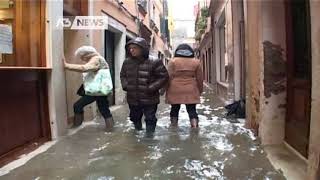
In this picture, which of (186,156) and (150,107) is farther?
(150,107)

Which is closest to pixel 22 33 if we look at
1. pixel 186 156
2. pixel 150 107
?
pixel 150 107

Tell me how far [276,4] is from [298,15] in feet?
1.76

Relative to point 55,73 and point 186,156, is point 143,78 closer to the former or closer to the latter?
point 55,73

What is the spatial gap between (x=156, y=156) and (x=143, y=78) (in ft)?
6.04

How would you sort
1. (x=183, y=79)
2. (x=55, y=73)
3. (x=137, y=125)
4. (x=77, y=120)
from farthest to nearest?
(x=77, y=120) → (x=183, y=79) → (x=137, y=125) → (x=55, y=73)

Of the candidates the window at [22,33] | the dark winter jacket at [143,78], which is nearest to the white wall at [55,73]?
the window at [22,33]

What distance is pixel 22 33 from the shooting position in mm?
6754

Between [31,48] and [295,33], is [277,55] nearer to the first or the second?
[295,33]

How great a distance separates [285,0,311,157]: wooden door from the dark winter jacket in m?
1.98

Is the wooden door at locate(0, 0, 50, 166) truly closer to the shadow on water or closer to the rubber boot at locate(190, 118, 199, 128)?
the shadow on water

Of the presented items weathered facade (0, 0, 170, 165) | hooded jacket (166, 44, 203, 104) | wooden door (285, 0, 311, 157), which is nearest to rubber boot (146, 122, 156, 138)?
hooded jacket (166, 44, 203, 104)

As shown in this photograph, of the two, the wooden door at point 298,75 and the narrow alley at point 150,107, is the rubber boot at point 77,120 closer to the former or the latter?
the narrow alley at point 150,107

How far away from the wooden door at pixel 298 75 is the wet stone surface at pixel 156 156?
0.48 metres

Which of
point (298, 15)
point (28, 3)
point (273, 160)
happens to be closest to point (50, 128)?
point (28, 3)
